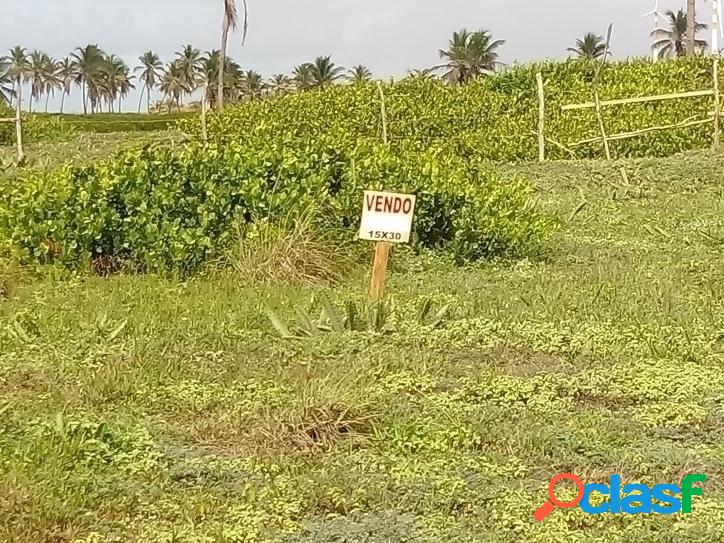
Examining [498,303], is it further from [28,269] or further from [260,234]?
[28,269]

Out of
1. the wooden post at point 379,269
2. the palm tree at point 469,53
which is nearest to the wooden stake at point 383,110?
the wooden post at point 379,269

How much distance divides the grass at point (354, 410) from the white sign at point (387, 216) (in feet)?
1.52

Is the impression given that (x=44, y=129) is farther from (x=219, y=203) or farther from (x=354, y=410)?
(x=354, y=410)

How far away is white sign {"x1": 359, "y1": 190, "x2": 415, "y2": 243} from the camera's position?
198 inches

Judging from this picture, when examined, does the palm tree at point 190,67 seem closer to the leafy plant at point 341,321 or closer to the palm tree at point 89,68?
the palm tree at point 89,68

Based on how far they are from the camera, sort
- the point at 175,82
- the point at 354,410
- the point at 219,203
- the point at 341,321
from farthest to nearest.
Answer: the point at 175,82, the point at 219,203, the point at 341,321, the point at 354,410

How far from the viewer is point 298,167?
6.92 m

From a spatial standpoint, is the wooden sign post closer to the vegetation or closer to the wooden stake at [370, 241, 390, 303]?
the wooden stake at [370, 241, 390, 303]

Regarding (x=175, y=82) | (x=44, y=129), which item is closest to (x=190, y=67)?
(x=175, y=82)

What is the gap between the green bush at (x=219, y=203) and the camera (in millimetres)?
6453

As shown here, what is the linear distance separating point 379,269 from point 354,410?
1.87 meters

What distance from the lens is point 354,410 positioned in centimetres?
339

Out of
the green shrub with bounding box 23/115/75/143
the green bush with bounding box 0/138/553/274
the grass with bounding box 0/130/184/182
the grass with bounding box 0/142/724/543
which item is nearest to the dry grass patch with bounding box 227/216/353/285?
the green bush with bounding box 0/138/553/274

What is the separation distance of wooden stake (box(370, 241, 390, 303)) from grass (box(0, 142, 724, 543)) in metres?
0.17
